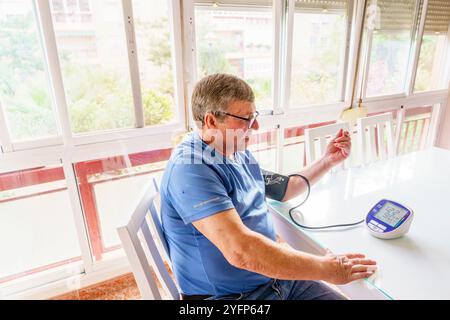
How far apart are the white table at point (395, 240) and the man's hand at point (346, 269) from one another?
0.02m

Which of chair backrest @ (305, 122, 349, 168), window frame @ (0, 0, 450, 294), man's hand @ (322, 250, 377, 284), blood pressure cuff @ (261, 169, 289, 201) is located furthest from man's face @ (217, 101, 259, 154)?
window frame @ (0, 0, 450, 294)

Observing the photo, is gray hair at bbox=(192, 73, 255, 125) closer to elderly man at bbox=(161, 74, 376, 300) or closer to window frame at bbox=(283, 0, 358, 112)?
elderly man at bbox=(161, 74, 376, 300)

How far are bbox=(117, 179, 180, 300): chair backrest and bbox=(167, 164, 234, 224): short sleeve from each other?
0.11 m

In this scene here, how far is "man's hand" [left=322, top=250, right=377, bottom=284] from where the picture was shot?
2.75ft

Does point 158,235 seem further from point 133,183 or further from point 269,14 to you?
point 269,14

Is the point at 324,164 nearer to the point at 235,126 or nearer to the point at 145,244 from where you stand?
the point at 235,126

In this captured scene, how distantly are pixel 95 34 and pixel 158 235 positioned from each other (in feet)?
3.96

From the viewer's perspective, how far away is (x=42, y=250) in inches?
71.5

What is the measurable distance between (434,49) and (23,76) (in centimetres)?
384

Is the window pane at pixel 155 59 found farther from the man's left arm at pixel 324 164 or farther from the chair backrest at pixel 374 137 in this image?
the chair backrest at pixel 374 137

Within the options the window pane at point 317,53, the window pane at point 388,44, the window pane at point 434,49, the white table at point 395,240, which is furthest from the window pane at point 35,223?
the window pane at point 434,49

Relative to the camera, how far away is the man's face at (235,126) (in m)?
1.00

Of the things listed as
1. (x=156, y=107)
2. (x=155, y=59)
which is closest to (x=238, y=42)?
(x=155, y=59)

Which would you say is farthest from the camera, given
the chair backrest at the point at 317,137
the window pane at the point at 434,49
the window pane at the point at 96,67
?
the window pane at the point at 434,49
